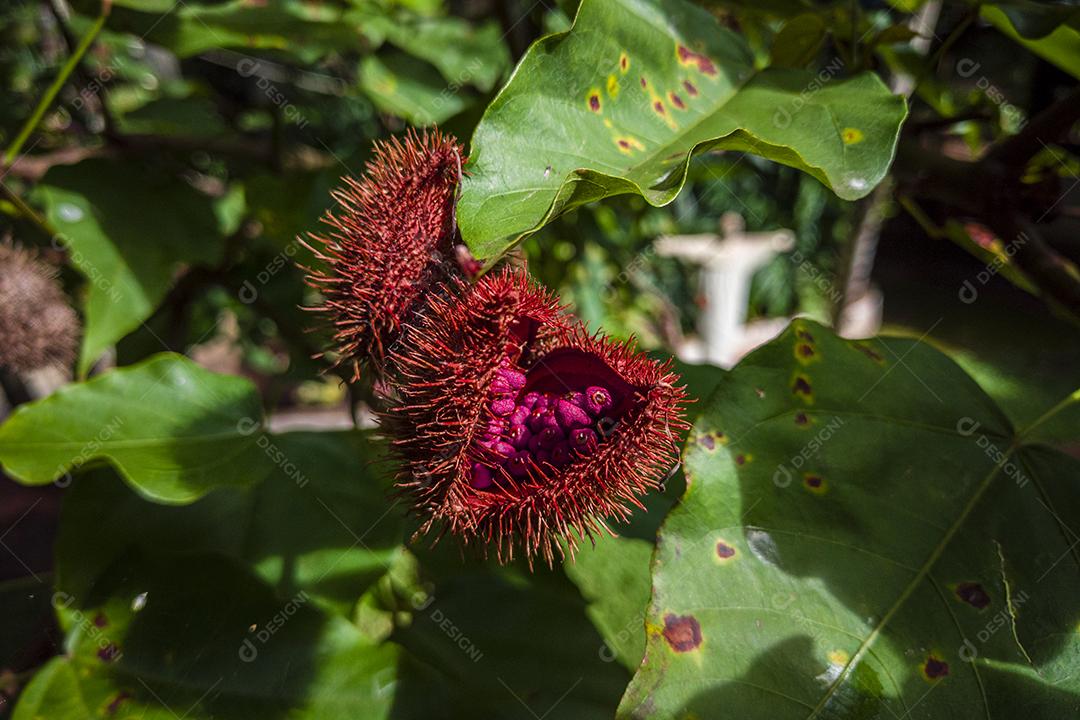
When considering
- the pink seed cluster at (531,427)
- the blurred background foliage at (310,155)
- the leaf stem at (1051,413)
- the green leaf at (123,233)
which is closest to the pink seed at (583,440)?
the pink seed cluster at (531,427)

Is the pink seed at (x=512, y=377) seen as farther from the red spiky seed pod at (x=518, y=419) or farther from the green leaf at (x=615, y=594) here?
the green leaf at (x=615, y=594)

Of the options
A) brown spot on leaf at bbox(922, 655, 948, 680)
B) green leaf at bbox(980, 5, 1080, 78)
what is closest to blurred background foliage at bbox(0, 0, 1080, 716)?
green leaf at bbox(980, 5, 1080, 78)

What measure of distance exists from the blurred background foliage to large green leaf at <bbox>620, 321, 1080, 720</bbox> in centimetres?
12

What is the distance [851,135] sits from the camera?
2.29 ft

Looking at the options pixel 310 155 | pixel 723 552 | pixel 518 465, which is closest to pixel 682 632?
pixel 723 552

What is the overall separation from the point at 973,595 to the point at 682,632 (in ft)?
0.85

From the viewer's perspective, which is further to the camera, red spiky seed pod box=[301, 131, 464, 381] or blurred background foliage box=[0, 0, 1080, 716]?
blurred background foliage box=[0, 0, 1080, 716]

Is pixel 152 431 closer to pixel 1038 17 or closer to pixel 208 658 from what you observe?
pixel 208 658

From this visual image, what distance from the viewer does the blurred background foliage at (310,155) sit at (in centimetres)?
94

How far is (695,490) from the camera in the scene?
0.67 meters

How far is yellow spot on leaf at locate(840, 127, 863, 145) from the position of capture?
2.27 feet

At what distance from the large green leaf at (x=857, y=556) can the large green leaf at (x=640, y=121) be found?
0.62 feet

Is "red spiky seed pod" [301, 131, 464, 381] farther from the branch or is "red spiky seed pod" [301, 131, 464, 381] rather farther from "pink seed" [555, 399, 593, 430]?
the branch

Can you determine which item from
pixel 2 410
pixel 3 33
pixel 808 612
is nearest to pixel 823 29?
pixel 808 612
